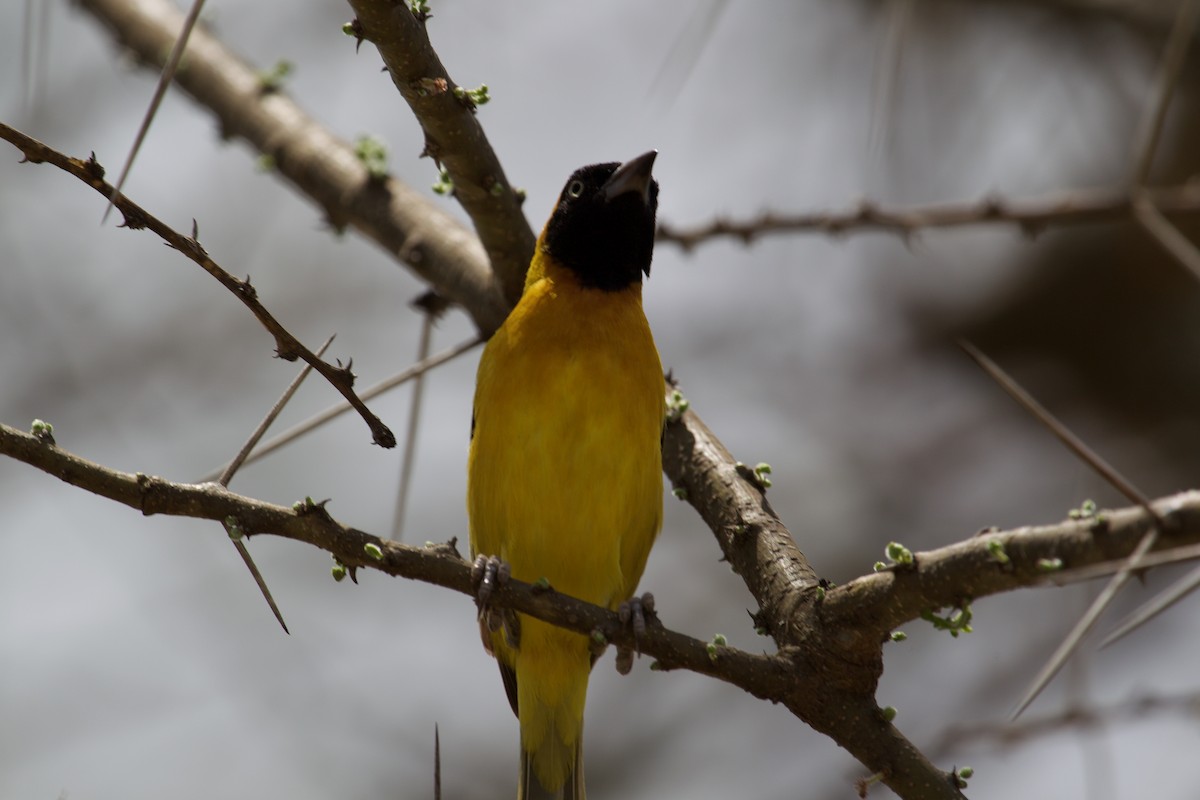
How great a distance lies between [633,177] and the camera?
17.9 feet

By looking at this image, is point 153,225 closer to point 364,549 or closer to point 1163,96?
point 364,549

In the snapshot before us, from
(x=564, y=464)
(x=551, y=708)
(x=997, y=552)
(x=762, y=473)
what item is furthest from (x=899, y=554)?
(x=551, y=708)

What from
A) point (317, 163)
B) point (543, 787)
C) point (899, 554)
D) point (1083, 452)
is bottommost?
point (1083, 452)

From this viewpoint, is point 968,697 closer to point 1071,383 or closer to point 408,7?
point 1071,383

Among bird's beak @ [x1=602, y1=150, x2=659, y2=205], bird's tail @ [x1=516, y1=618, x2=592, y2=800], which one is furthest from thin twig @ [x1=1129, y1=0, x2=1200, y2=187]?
bird's tail @ [x1=516, y1=618, x2=592, y2=800]

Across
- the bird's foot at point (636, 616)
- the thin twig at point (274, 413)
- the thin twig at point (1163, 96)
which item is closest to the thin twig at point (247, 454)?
the thin twig at point (274, 413)

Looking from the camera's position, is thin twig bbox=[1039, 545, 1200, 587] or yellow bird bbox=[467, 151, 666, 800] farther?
yellow bird bbox=[467, 151, 666, 800]

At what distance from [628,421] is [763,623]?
1.30m

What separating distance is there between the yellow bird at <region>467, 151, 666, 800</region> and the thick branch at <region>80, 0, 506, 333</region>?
46 cm

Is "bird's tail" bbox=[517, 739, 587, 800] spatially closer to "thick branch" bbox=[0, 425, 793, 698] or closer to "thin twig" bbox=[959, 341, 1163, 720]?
"thick branch" bbox=[0, 425, 793, 698]

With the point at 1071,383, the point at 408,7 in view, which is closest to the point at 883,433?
the point at 1071,383

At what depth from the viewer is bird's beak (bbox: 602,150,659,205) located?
5457 mm

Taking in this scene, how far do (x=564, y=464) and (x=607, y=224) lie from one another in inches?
54.7

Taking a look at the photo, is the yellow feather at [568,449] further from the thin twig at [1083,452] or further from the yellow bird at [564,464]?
the thin twig at [1083,452]
